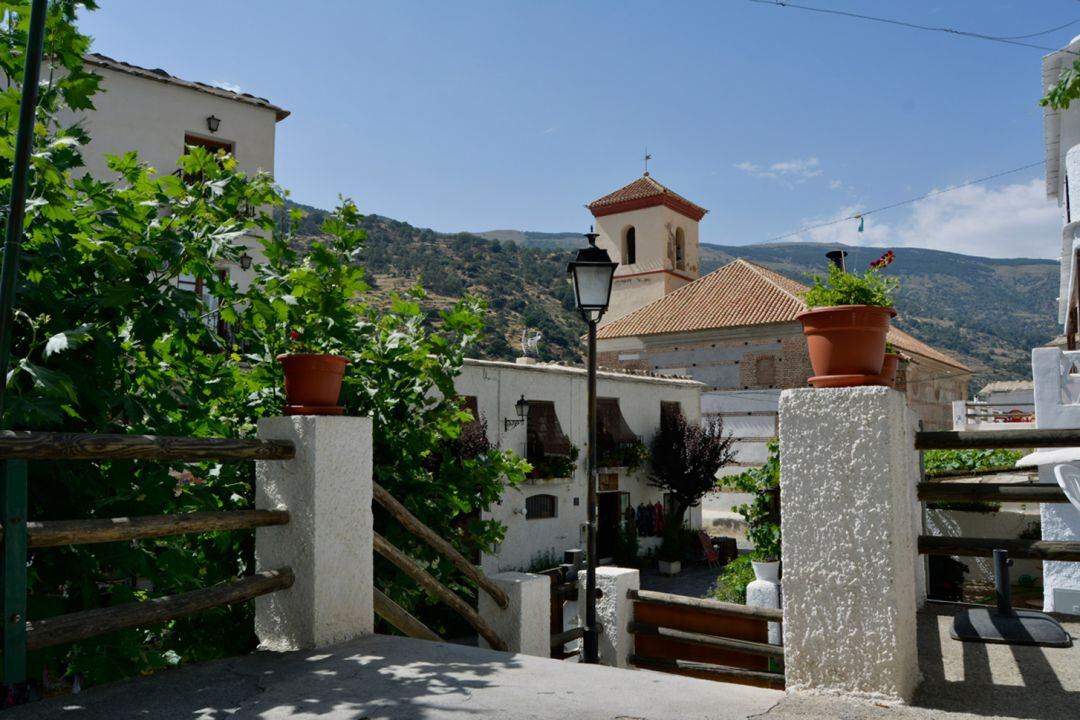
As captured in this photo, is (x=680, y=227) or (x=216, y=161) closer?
(x=216, y=161)

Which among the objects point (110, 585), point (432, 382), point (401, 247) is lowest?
point (110, 585)

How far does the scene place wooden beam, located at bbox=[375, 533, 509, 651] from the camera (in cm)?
439

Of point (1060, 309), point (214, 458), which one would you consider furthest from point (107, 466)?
point (1060, 309)

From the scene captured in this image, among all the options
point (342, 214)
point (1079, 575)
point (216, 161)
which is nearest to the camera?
point (216, 161)

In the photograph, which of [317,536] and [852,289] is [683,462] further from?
[852,289]

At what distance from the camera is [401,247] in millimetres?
70000

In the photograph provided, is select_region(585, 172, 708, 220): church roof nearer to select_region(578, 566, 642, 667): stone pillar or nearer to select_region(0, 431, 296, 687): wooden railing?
select_region(578, 566, 642, 667): stone pillar

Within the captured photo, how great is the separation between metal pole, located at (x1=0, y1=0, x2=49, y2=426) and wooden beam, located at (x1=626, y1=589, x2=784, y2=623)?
3455mm

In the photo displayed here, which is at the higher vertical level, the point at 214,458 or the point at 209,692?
the point at 214,458

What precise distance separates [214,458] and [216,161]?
1.70m

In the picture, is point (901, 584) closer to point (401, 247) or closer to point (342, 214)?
point (342, 214)

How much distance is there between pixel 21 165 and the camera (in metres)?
2.54

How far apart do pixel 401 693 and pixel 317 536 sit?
38.5 inches

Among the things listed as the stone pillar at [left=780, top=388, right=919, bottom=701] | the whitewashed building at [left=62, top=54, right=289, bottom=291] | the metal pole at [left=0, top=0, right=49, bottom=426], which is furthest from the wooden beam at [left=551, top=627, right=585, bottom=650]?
the whitewashed building at [left=62, top=54, right=289, bottom=291]
